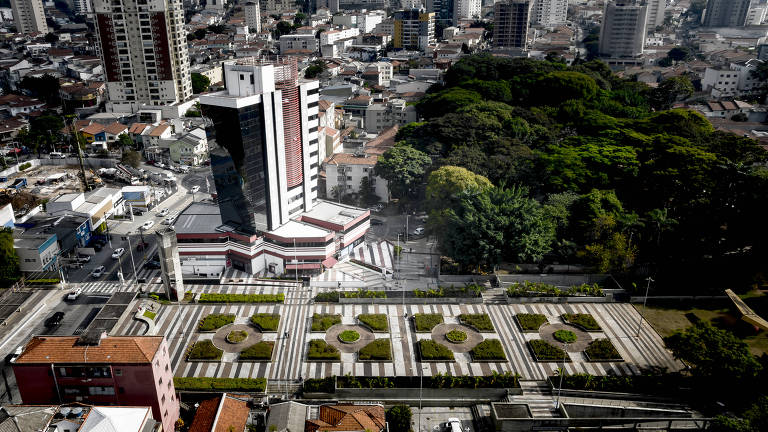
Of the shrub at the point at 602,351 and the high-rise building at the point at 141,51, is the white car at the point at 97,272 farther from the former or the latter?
the high-rise building at the point at 141,51

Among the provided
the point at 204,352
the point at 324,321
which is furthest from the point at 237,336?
the point at 324,321

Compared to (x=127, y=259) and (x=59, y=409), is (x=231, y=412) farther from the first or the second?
(x=127, y=259)

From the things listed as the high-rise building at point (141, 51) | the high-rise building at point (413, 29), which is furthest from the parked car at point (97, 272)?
the high-rise building at point (413, 29)

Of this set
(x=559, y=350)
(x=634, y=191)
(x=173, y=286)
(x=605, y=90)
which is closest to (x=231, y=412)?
(x=173, y=286)

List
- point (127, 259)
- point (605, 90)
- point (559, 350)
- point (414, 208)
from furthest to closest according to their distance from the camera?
point (605, 90) → point (414, 208) → point (127, 259) → point (559, 350)

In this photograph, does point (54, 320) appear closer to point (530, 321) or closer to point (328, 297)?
point (328, 297)

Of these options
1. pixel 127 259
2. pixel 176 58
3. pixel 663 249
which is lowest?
pixel 127 259
